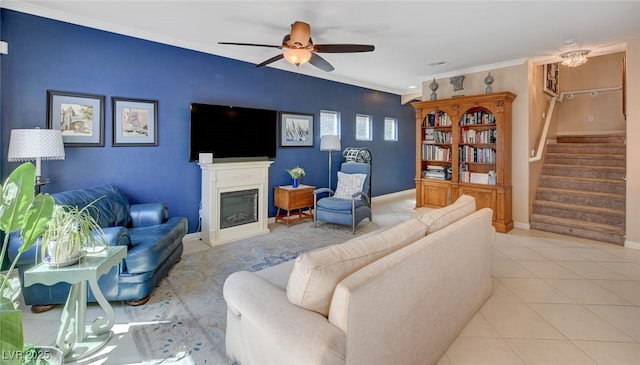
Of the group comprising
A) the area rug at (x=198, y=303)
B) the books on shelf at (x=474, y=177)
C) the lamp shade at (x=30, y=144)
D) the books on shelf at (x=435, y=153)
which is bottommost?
the area rug at (x=198, y=303)

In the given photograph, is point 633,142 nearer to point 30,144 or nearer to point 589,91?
point 589,91

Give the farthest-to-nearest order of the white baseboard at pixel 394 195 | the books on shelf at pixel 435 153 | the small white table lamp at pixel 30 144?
the white baseboard at pixel 394 195 < the books on shelf at pixel 435 153 < the small white table lamp at pixel 30 144

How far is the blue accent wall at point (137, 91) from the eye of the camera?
121 inches

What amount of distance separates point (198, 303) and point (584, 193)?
5.71 metres

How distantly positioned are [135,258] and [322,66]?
2.69 metres

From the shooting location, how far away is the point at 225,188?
4199 mm

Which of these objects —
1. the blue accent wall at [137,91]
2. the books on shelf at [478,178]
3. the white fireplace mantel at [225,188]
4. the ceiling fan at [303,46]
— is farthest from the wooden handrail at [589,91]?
the white fireplace mantel at [225,188]

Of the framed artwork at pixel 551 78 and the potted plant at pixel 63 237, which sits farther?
the framed artwork at pixel 551 78

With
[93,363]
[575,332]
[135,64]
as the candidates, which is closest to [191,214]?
[135,64]

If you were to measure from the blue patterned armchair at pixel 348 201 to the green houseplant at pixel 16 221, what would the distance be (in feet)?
12.1

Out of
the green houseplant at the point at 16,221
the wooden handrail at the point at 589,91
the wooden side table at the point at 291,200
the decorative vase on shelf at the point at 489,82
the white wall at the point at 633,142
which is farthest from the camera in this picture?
the wooden handrail at the point at 589,91

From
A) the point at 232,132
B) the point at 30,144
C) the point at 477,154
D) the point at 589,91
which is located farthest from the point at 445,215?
the point at 589,91

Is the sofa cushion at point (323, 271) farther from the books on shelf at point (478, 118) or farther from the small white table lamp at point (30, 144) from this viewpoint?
the books on shelf at point (478, 118)

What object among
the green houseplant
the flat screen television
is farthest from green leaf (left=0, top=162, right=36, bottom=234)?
the flat screen television
